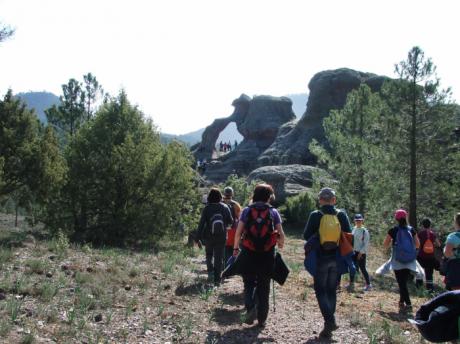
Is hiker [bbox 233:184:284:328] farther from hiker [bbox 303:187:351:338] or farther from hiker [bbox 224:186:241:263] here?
hiker [bbox 224:186:241:263]

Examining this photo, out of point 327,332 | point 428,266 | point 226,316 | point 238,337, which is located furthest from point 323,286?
point 428,266

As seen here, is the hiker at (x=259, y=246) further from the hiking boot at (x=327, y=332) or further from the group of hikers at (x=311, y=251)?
the hiking boot at (x=327, y=332)

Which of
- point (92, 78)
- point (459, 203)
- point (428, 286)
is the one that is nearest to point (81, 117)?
point (92, 78)

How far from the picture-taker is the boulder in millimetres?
35906

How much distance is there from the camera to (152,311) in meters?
6.80

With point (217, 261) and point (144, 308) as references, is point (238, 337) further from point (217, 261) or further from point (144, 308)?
point (217, 261)

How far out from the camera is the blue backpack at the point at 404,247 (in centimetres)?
843

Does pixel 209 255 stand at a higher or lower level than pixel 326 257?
lower

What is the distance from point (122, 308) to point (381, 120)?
18.9 metres

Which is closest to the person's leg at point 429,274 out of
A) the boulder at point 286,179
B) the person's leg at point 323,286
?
the person's leg at point 323,286

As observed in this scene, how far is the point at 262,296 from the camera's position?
6445 mm

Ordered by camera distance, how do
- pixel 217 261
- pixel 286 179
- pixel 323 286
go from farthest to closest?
pixel 286 179
pixel 217 261
pixel 323 286

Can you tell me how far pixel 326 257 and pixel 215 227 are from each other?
9.71ft

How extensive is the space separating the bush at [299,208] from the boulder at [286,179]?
141 centimetres
